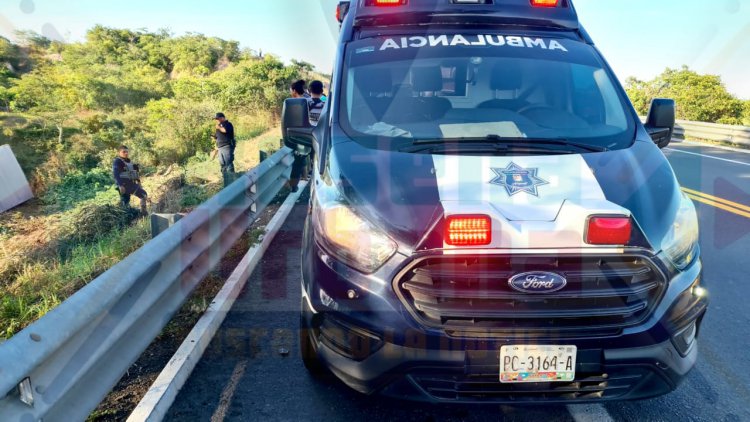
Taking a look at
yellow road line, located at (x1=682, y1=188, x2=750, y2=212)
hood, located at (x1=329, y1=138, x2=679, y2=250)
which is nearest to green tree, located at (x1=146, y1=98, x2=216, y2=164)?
yellow road line, located at (x1=682, y1=188, x2=750, y2=212)

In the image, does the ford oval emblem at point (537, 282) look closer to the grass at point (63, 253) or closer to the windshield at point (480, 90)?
the windshield at point (480, 90)

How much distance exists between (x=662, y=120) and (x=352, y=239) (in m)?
2.67

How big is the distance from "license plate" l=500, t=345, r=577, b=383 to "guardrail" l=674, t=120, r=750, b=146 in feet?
55.4

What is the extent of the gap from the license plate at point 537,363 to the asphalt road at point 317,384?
425 millimetres

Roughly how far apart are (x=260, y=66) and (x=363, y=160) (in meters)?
37.0

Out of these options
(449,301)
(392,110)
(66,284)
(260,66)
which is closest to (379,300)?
(449,301)

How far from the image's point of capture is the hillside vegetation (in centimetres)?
647

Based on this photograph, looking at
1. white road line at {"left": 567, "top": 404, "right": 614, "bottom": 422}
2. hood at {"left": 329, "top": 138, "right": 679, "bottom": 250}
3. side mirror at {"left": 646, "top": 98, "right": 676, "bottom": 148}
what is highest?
side mirror at {"left": 646, "top": 98, "right": 676, "bottom": 148}

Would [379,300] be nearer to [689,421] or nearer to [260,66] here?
[689,421]

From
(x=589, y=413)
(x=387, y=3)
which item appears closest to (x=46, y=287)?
(x=387, y=3)

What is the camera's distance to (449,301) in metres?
2.42

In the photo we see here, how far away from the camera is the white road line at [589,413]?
2.85 meters

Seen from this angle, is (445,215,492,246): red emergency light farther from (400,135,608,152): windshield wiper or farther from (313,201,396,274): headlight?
(400,135,608,152): windshield wiper

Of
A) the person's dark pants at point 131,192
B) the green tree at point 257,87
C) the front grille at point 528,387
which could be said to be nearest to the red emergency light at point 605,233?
the front grille at point 528,387
